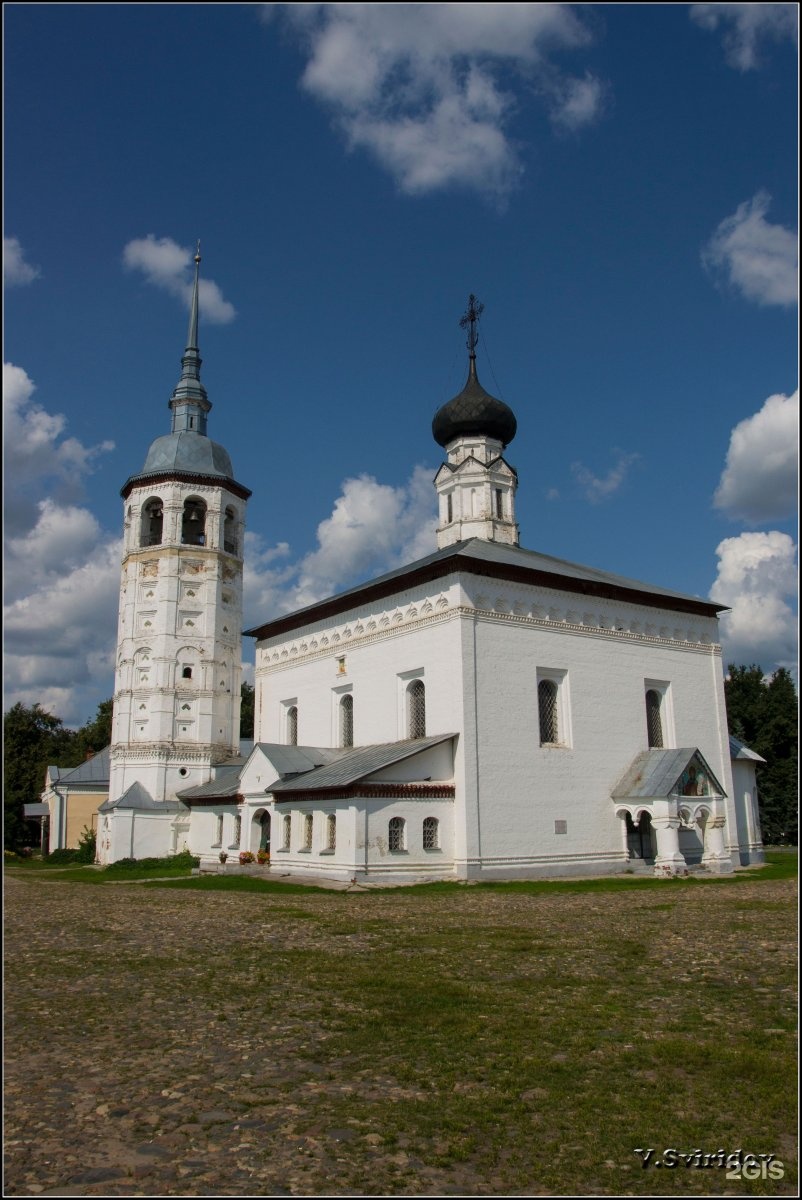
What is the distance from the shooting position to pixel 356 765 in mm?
22594

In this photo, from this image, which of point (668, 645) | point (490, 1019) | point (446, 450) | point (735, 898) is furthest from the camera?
point (446, 450)

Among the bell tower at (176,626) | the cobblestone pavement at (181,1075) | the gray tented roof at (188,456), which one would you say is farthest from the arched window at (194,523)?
the cobblestone pavement at (181,1075)

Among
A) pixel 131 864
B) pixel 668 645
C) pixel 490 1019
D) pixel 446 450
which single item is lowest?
pixel 131 864

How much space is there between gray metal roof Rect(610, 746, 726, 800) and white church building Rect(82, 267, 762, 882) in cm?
6

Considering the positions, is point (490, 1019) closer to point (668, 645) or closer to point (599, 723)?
point (599, 723)

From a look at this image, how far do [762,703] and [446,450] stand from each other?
2416 centimetres

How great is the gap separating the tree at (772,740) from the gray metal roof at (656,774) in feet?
68.0

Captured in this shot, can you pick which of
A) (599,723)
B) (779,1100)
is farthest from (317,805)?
(779,1100)

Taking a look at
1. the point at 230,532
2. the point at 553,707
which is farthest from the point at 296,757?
the point at 230,532

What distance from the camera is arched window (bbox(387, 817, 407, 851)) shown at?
835 inches

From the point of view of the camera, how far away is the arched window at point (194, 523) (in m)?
32.1

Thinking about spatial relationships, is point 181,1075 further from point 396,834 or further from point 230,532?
point 230,532

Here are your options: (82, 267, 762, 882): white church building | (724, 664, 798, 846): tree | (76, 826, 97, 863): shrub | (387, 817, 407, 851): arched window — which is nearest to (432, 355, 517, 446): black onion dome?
(82, 267, 762, 882): white church building

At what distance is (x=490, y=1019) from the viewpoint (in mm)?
6961
